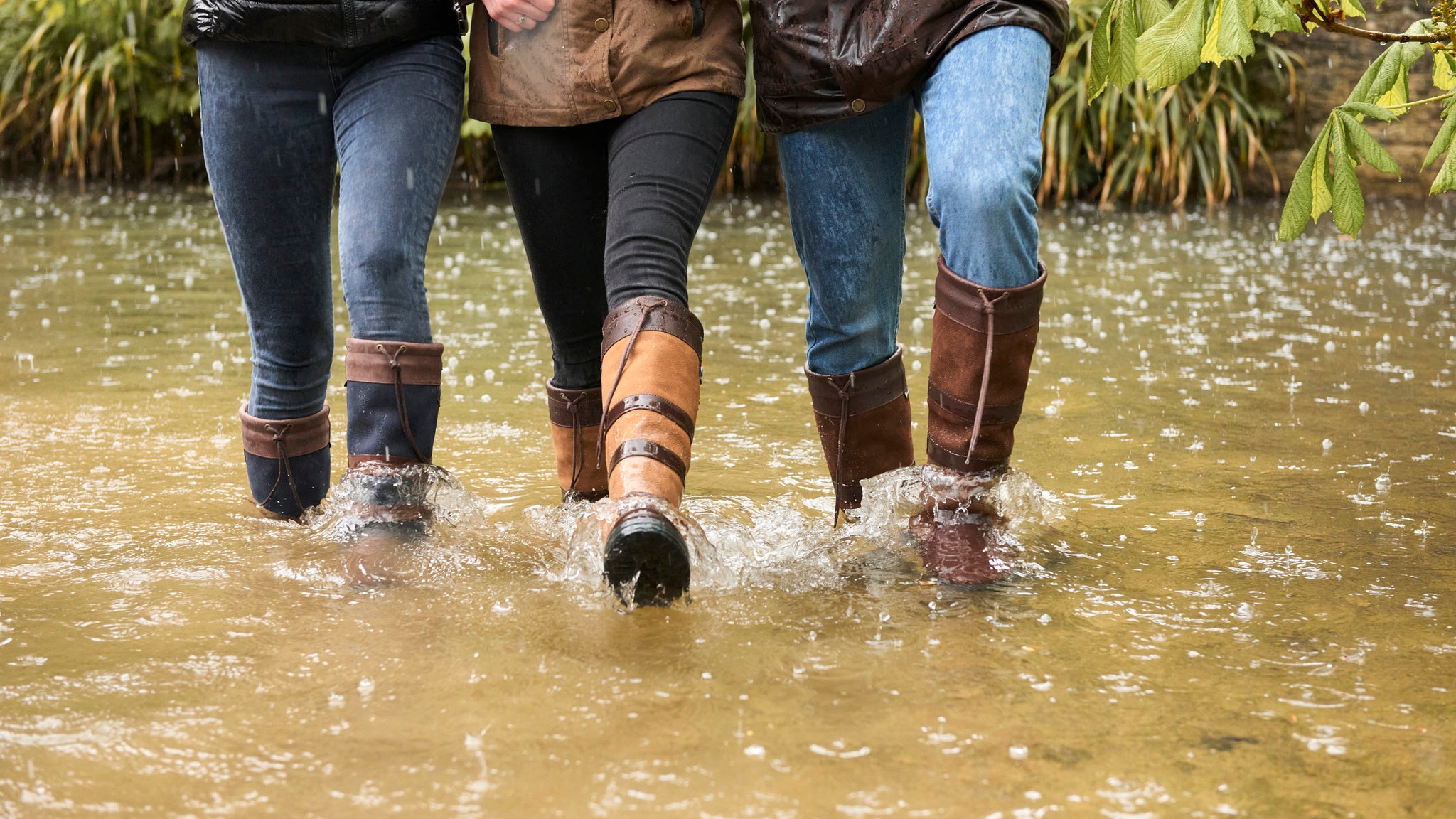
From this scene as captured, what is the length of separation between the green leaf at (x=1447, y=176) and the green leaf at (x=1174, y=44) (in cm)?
54

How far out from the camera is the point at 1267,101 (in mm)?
10023

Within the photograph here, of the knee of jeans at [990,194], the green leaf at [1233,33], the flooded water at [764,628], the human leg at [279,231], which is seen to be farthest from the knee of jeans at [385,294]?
the green leaf at [1233,33]

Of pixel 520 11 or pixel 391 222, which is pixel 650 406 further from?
pixel 520 11

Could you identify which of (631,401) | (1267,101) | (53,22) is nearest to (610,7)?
(631,401)

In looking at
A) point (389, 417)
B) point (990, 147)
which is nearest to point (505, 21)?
point (389, 417)

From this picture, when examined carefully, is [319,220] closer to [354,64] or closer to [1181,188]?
[354,64]

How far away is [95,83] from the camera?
10945 mm

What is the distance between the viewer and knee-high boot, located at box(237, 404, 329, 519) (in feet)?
7.88

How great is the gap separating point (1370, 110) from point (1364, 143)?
5 centimetres

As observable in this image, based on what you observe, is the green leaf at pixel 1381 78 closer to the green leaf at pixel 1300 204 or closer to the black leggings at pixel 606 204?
the green leaf at pixel 1300 204

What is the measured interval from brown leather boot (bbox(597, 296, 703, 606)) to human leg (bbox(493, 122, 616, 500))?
28cm

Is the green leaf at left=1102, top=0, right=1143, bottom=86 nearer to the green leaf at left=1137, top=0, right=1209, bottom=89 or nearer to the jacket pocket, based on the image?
the green leaf at left=1137, top=0, right=1209, bottom=89

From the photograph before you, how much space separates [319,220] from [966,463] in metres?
1.17

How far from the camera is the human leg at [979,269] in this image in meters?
1.91
